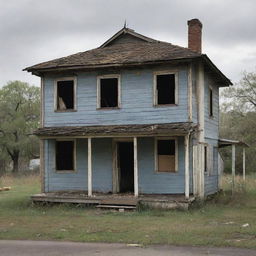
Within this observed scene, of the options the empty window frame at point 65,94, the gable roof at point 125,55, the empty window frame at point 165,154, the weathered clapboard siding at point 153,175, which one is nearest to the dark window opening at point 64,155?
the empty window frame at point 65,94

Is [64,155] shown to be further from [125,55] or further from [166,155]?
[125,55]

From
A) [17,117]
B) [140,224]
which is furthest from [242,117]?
[140,224]

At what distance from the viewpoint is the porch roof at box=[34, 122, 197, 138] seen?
1777 centimetres

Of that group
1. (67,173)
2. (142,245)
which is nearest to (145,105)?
(67,173)

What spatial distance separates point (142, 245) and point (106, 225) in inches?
137

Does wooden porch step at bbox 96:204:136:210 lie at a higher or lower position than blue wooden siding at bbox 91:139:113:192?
lower

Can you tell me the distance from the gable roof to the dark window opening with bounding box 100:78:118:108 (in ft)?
3.70

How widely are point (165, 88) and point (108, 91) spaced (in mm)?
2614

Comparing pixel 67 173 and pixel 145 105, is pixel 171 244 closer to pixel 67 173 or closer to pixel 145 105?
pixel 145 105

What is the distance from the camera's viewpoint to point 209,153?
21547 millimetres

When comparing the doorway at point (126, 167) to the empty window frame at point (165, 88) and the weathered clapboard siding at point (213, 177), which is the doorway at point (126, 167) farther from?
the weathered clapboard siding at point (213, 177)

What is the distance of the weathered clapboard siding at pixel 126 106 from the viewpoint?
61.8 feet

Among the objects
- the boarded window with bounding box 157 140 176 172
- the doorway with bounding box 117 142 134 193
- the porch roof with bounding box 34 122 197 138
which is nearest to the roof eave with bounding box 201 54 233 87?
the porch roof with bounding box 34 122 197 138

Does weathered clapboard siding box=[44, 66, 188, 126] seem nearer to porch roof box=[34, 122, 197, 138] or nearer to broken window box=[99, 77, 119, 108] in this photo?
porch roof box=[34, 122, 197, 138]
